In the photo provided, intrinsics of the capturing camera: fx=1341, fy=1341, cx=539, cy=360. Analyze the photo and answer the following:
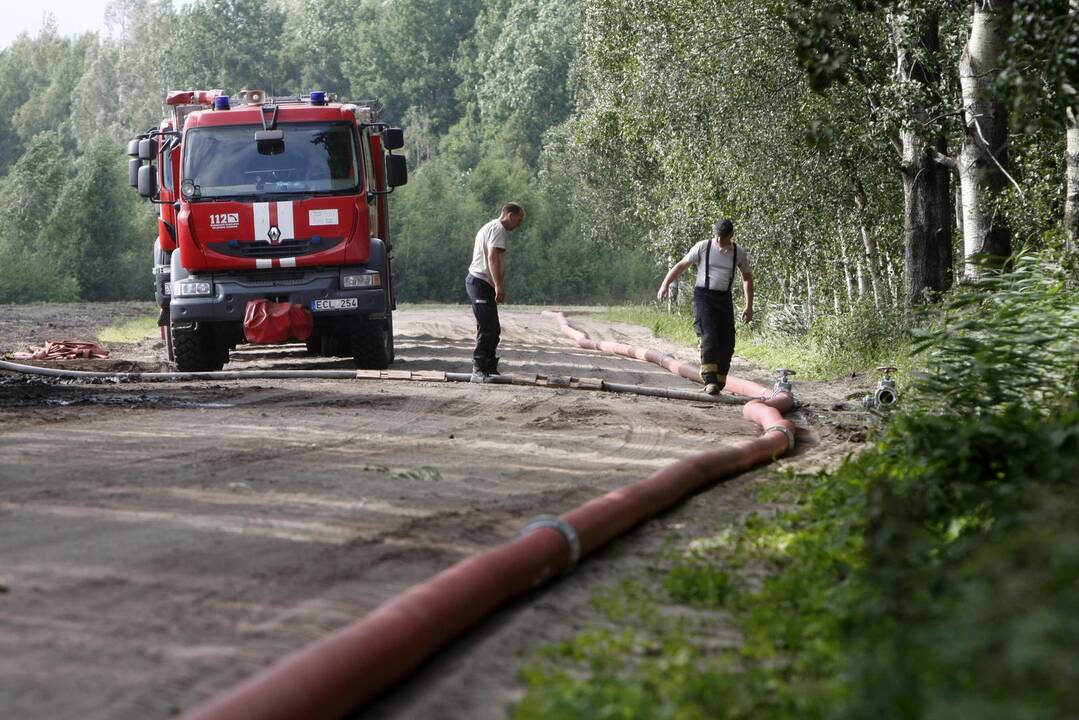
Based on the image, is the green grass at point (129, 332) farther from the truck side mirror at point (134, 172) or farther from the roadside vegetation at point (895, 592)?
the roadside vegetation at point (895, 592)

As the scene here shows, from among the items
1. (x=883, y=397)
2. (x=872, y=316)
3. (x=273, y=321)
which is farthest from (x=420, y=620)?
(x=872, y=316)

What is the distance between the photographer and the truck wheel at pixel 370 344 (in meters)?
16.9

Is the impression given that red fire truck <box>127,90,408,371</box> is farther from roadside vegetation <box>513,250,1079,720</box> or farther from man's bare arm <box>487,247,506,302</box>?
roadside vegetation <box>513,250,1079,720</box>

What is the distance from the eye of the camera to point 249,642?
14.5ft

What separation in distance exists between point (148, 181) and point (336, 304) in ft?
9.33

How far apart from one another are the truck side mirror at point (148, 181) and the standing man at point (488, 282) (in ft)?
15.3

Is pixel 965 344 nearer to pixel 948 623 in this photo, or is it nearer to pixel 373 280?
pixel 948 623

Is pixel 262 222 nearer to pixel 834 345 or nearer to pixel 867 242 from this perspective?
pixel 834 345

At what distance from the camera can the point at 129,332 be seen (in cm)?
2902

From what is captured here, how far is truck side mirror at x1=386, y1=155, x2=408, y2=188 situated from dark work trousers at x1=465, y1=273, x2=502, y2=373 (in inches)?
118

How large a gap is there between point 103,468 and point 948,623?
235 inches

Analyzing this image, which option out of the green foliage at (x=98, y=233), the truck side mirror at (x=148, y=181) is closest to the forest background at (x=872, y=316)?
the green foliage at (x=98, y=233)

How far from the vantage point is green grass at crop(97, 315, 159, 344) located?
88.1 ft

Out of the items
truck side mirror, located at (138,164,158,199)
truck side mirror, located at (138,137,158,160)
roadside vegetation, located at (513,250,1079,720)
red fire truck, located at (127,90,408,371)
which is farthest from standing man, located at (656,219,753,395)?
truck side mirror, located at (138,137,158,160)
